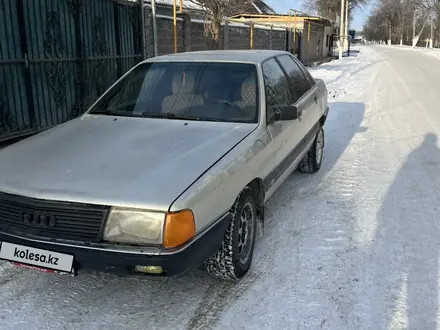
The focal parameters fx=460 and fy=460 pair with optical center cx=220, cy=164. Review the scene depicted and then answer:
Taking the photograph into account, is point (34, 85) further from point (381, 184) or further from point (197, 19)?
point (197, 19)

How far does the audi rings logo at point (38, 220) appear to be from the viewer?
262 cm

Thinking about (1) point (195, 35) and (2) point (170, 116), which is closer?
(2) point (170, 116)

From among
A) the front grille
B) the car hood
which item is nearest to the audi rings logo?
the front grille

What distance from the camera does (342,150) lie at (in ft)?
22.9

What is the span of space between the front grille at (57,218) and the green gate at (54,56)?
4185 millimetres

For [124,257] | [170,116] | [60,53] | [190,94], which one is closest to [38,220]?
[124,257]

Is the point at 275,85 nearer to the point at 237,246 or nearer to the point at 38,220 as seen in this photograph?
the point at 237,246

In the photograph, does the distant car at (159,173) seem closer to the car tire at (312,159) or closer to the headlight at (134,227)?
the headlight at (134,227)

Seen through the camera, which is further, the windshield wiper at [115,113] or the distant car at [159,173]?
the windshield wiper at [115,113]

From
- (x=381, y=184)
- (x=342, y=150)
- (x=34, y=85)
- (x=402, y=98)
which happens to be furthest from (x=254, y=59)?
(x=402, y=98)

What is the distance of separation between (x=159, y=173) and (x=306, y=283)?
1.32 m

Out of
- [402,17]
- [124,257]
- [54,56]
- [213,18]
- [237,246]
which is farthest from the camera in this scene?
[402,17]

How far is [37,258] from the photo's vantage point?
2658 millimetres

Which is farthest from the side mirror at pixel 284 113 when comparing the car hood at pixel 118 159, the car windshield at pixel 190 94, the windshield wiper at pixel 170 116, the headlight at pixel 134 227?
the headlight at pixel 134 227
